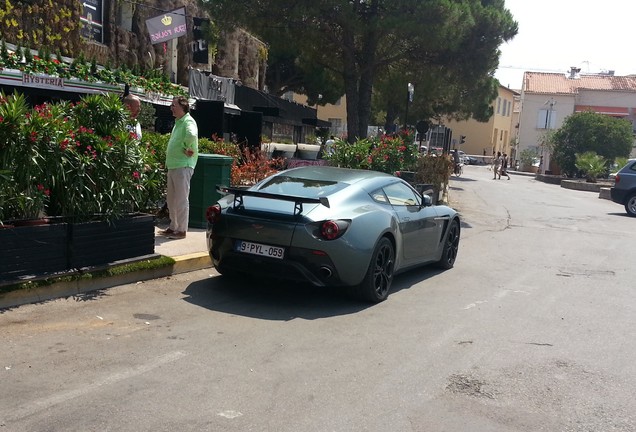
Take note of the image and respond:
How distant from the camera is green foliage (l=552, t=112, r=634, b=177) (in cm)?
4372

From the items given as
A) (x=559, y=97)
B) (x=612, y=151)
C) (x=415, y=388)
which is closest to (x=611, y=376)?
(x=415, y=388)

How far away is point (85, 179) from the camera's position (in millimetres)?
6586

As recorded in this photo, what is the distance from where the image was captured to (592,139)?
43219 mm

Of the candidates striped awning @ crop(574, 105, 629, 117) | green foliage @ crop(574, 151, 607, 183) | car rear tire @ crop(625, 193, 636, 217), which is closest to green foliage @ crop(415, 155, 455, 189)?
car rear tire @ crop(625, 193, 636, 217)

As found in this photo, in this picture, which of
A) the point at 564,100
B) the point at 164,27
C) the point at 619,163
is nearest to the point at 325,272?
the point at 164,27

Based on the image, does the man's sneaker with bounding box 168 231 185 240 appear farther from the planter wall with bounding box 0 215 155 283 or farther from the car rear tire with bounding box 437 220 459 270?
the car rear tire with bounding box 437 220 459 270

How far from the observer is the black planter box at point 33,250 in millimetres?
5758

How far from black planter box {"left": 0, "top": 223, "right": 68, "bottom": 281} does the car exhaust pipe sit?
249 centimetres

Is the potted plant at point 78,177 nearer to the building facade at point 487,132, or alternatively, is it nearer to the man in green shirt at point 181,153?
the man in green shirt at point 181,153

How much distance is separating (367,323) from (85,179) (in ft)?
10.4

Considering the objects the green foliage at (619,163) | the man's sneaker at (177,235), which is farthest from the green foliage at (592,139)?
the man's sneaker at (177,235)

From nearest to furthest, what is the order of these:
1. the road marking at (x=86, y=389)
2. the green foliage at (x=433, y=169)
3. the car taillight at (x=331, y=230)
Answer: the road marking at (x=86, y=389) < the car taillight at (x=331, y=230) < the green foliage at (x=433, y=169)

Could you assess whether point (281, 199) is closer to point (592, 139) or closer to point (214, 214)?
point (214, 214)

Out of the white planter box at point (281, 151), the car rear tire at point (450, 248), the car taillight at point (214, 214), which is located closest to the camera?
the car taillight at point (214, 214)
